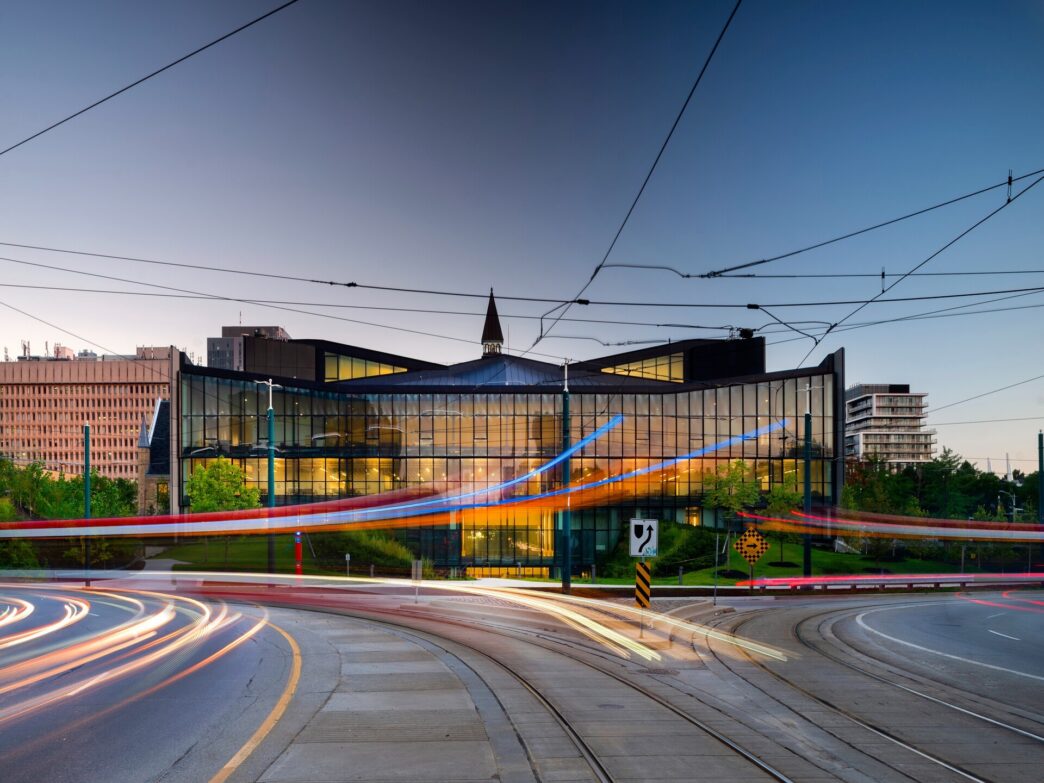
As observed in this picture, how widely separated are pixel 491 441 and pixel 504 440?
1.18m

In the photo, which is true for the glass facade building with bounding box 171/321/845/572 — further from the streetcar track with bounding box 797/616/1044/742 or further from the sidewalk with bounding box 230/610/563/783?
the sidewalk with bounding box 230/610/563/783

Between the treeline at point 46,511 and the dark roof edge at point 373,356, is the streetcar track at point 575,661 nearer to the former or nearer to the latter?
the treeline at point 46,511

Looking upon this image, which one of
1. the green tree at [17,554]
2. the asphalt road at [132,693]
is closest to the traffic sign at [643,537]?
the asphalt road at [132,693]

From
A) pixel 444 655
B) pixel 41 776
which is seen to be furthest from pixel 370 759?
pixel 444 655

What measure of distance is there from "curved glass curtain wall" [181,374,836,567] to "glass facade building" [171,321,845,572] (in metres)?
0.11

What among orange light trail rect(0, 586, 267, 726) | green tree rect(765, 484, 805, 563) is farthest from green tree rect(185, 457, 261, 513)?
green tree rect(765, 484, 805, 563)

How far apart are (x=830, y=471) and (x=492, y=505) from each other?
31835 millimetres

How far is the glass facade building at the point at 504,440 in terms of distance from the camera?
2714 inches

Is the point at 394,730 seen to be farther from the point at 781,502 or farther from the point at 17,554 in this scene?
the point at 781,502

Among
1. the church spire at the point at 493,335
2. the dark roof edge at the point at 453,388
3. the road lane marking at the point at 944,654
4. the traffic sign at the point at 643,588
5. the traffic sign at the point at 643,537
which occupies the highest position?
the church spire at the point at 493,335

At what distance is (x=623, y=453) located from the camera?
229 feet

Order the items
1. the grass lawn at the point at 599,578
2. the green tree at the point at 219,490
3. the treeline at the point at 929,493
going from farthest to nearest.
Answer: the treeline at the point at 929,493 → the green tree at the point at 219,490 → the grass lawn at the point at 599,578

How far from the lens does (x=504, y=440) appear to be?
6994 cm

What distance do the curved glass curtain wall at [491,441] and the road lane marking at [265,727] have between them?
53.1 m
